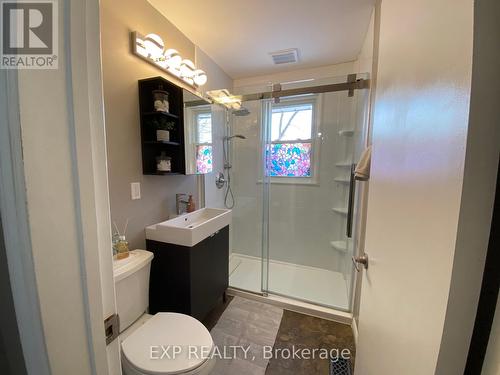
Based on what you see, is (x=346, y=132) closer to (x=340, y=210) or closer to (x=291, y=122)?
(x=291, y=122)

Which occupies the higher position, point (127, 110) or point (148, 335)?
point (127, 110)

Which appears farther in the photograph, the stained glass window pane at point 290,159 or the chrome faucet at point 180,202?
the stained glass window pane at point 290,159

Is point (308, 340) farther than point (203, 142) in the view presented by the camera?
No

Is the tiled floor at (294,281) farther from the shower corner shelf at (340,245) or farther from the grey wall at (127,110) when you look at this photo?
the grey wall at (127,110)

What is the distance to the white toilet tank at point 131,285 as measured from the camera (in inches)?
45.4

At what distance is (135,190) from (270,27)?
5.68ft

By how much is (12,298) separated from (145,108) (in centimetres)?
144

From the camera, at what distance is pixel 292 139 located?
2643 millimetres

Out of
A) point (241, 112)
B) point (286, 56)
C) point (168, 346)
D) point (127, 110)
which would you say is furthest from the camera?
point (241, 112)

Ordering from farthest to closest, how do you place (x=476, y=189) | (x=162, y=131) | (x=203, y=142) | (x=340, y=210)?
(x=340, y=210)
(x=203, y=142)
(x=162, y=131)
(x=476, y=189)

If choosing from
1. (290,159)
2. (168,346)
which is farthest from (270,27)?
(168,346)

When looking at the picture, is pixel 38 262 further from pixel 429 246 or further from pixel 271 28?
pixel 271 28

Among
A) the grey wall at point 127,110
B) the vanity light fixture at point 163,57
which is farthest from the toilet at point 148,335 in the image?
the vanity light fixture at point 163,57

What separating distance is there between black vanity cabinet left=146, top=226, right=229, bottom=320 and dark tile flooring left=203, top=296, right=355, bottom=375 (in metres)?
0.40
